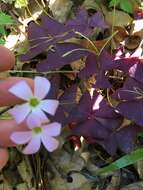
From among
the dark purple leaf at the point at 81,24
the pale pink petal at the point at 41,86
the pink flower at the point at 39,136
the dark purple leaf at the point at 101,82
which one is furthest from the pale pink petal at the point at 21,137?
the dark purple leaf at the point at 81,24

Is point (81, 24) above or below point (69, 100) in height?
above

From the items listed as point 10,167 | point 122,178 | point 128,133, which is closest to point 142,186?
point 122,178

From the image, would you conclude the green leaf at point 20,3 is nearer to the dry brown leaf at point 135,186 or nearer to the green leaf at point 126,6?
the green leaf at point 126,6

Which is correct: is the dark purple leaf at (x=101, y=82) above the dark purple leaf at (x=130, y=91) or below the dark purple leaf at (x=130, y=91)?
above

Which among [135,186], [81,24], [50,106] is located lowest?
[135,186]

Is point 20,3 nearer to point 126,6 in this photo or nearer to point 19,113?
point 126,6

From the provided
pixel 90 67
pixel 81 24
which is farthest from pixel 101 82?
pixel 81 24

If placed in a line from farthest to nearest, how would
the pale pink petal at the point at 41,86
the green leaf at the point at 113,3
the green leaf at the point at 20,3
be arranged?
the green leaf at the point at 20,3 → the green leaf at the point at 113,3 → the pale pink petal at the point at 41,86

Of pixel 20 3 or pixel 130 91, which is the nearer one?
pixel 130 91
